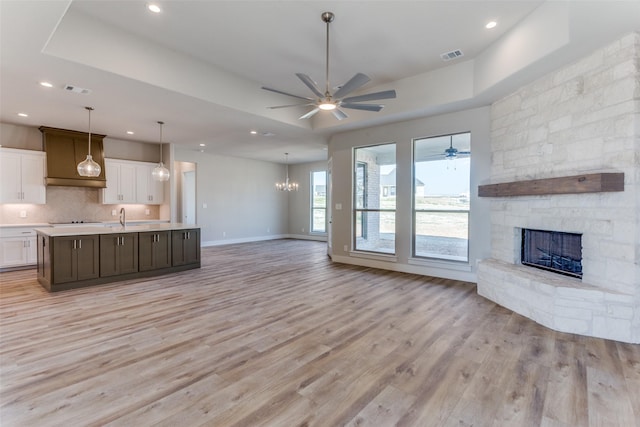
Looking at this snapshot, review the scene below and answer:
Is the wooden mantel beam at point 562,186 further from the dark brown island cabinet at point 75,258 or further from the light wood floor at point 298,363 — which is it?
the dark brown island cabinet at point 75,258

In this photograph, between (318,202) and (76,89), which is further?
(318,202)

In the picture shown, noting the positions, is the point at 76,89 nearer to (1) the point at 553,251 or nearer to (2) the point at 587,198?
(2) the point at 587,198

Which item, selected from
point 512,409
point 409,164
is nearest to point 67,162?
point 409,164

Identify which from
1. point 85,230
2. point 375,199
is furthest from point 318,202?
point 85,230

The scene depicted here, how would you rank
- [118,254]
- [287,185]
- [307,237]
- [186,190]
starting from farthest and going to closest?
[307,237]
[287,185]
[186,190]
[118,254]

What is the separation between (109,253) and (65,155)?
125 inches

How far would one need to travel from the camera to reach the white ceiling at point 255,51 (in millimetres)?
3178

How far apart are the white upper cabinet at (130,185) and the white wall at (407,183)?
4.79m

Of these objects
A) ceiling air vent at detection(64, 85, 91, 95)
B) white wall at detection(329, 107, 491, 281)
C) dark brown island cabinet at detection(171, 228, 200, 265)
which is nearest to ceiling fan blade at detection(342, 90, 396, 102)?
white wall at detection(329, 107, 491, 281)

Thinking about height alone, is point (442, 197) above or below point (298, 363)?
above

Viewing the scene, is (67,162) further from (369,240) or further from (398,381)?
(398,381)

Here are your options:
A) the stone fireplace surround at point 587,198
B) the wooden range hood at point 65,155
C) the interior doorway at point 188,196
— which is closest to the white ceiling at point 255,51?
the stone fireplace surround at point 587,198

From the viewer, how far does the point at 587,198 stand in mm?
3363

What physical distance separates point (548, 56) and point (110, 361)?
17.3 feet
